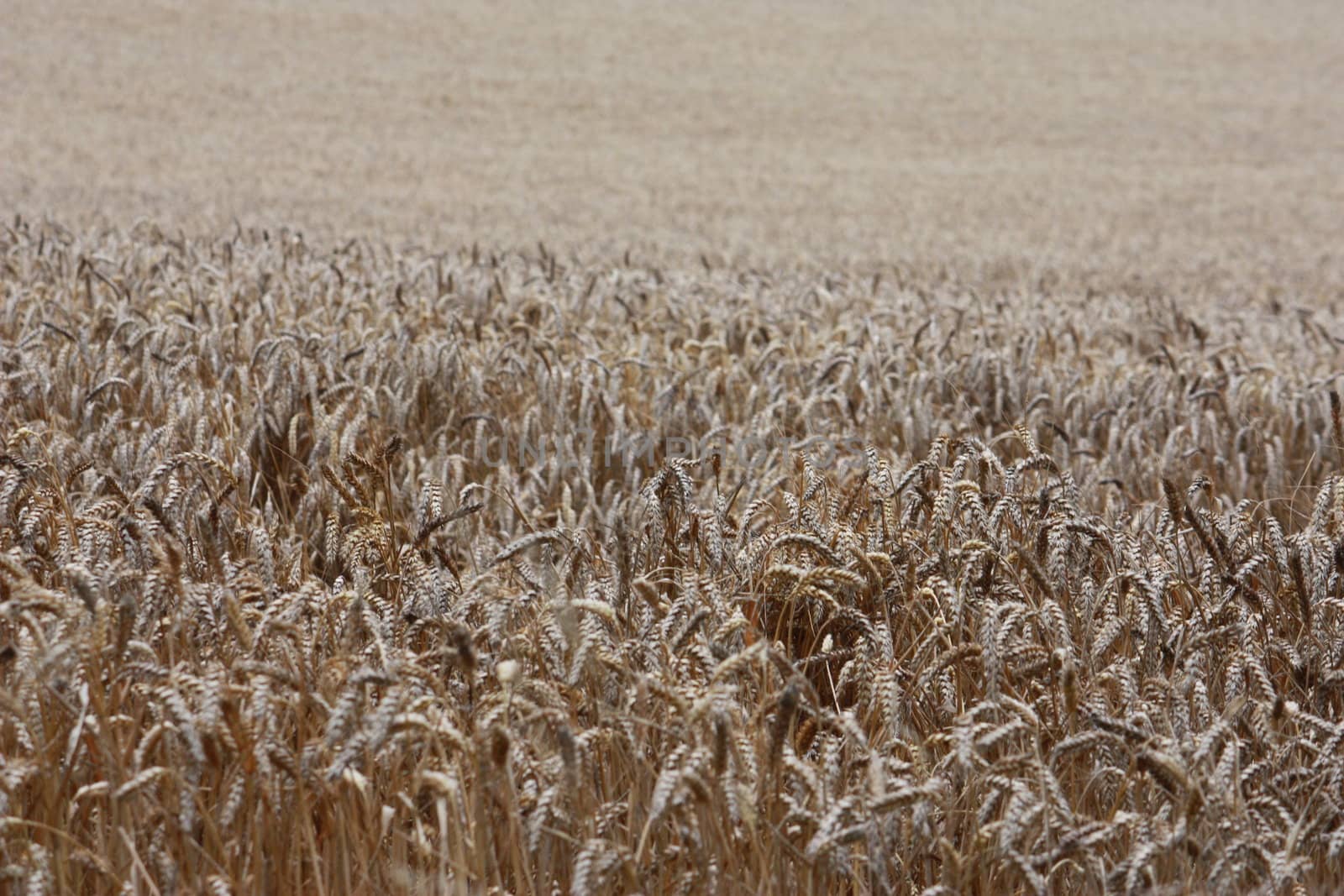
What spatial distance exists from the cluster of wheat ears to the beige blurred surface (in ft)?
21.9

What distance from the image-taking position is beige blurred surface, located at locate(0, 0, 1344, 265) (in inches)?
459

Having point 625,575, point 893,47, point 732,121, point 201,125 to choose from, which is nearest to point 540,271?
point 625,575

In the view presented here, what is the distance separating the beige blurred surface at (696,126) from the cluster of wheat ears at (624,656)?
6.66 metres

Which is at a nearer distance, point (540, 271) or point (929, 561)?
point (929, 561)

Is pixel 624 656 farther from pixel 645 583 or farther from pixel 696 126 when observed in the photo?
pixel 696 126

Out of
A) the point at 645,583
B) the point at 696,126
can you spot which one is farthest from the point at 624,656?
the point at 696,126

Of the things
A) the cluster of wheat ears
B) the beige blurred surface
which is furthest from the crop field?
the beige blurred surface

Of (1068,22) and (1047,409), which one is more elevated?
(1068,22)

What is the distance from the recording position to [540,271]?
5703 millimetres

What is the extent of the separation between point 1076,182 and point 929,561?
52.2 feet

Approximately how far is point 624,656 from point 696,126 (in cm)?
1808

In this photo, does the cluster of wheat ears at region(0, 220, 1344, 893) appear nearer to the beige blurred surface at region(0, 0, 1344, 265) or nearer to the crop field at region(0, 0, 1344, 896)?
the crop field at region(0, 0, 1344, 896)

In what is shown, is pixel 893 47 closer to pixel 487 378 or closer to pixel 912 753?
pixel 487 378

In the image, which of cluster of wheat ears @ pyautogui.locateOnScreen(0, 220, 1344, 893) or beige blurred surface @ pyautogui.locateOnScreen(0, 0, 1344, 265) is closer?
cluster of wheat ears @ pyautogui.locateOnScreen(0, 220, 1344, 893)
